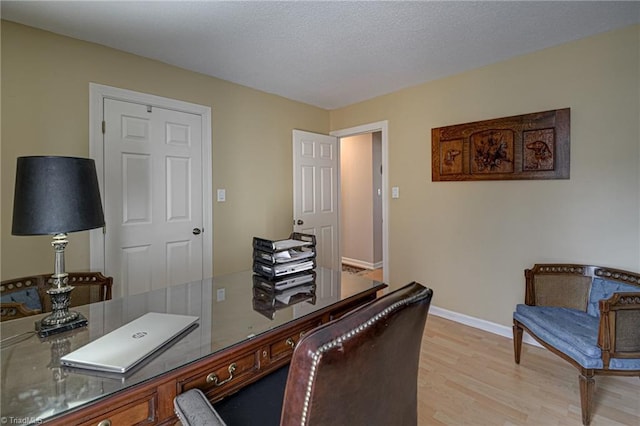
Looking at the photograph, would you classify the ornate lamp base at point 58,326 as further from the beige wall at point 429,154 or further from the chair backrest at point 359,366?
the beige wall at point 429,154

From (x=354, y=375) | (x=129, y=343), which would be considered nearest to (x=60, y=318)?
(x=129, y=343)

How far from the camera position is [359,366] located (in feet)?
2.12

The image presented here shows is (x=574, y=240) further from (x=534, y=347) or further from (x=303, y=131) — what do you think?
(x=303, y=131)

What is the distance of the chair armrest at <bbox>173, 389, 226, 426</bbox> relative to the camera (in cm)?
73

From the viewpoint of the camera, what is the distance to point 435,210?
10.1 feet

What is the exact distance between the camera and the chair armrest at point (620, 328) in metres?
1.57

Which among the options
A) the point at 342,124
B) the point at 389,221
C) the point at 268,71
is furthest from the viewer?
the point at 342,124

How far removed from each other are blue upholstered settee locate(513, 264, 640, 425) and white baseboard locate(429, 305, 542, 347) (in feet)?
1.47

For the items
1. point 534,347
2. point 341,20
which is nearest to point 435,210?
point 534,347

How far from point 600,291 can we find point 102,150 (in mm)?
3709

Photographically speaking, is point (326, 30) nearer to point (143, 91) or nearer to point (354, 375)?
point (143, 91)

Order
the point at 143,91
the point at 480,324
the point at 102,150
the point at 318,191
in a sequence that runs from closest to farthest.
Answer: the point at 102,150 → the point at 143,91 → the point at 480,324 → the point at 318,191

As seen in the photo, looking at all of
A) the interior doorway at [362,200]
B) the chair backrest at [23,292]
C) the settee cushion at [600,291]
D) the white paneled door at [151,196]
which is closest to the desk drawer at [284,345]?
the chair backrest at [23,292]

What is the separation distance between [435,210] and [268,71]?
2099 millimetres
